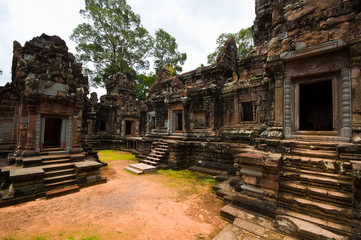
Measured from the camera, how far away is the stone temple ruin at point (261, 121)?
355 centimetres

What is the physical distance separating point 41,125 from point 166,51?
21785 mm

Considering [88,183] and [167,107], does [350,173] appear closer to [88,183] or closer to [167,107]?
[88,183]

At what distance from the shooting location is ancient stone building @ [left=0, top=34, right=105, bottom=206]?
16.9 feet

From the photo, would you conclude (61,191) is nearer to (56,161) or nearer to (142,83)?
(56,161)

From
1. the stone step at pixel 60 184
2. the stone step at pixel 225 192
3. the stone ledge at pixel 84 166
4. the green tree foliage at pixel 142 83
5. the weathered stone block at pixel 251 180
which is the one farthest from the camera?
the green tree foliage at pixel 142 83

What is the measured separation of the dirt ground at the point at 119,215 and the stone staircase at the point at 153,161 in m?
2.28

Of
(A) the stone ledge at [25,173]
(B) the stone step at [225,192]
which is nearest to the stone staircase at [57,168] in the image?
(A) the stone ledge at [25,173]

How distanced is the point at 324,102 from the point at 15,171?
1200 cm

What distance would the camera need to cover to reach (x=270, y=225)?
3305 millimetres

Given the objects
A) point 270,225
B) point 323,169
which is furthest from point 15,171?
point 323,169

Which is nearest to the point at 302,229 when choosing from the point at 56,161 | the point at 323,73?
the point at 323,73

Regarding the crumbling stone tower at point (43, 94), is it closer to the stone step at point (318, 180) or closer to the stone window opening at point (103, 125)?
the stone step at point (318, 180)

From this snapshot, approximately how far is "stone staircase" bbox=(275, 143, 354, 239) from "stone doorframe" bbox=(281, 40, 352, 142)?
2.15ft

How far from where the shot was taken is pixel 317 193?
3.39m
